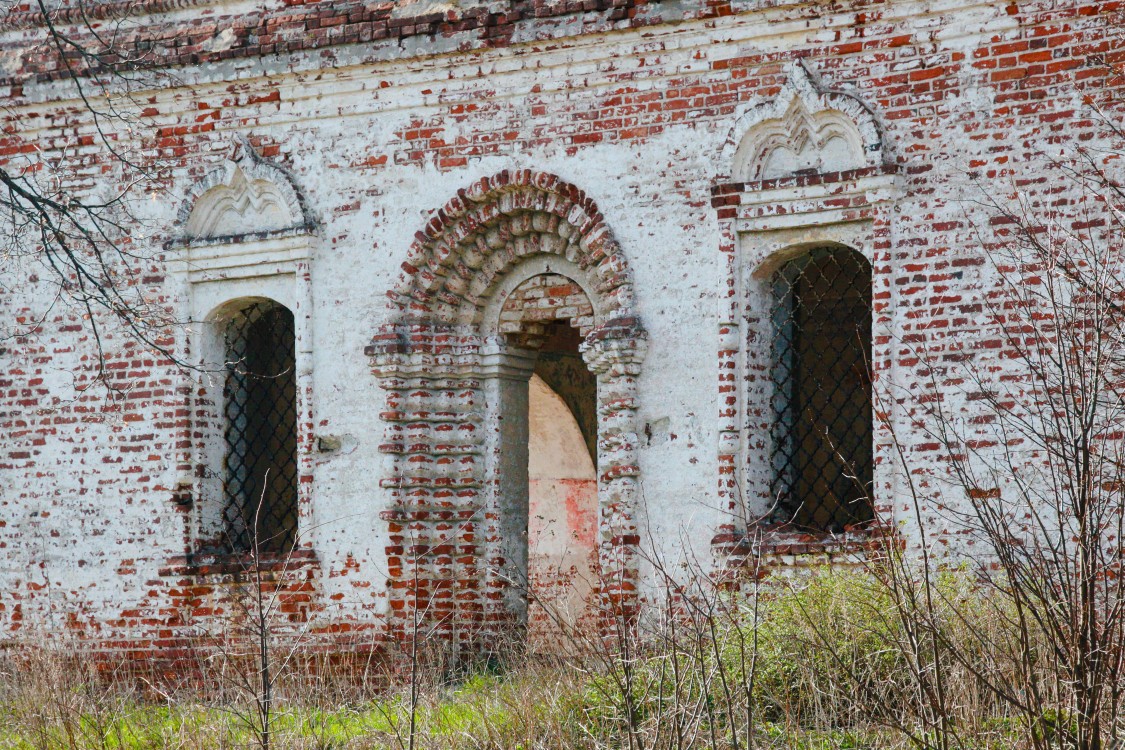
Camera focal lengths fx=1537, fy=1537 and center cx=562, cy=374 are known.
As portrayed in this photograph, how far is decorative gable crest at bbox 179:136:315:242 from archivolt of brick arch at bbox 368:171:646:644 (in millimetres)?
1125

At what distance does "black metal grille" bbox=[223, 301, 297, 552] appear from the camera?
12055 mm

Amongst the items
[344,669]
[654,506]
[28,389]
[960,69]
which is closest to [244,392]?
[28,389]

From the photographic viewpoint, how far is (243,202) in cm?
1179

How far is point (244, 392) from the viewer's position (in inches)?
482

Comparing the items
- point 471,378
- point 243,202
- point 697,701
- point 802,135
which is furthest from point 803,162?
point 697,701

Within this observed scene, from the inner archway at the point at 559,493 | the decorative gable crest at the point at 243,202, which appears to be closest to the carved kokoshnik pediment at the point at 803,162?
the decorative gable crest at the point at 243,202

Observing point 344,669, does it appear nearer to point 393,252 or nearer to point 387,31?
point 393,252

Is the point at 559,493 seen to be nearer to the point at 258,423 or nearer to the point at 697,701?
the point at 258,423

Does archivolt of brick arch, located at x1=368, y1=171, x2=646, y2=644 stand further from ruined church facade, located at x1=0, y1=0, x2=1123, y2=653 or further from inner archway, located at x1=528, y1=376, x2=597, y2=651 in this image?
inner archway, located at x1=528, y1=376, x2=597, y2=651

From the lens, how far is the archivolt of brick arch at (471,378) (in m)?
10.9

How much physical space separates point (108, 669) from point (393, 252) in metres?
3.90

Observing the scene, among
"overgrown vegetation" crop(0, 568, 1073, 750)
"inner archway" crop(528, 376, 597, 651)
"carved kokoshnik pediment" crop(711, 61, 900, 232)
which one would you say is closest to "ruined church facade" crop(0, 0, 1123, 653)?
"carved kokoshnik pediment" crop(711, 61, 900, 232)

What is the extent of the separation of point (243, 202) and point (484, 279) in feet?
6.70

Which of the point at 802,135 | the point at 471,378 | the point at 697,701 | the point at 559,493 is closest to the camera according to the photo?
the point at 697,701
